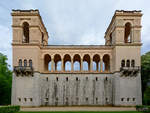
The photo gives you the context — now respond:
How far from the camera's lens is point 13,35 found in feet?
108

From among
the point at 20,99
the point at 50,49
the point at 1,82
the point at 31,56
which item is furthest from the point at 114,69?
the point at 1,82

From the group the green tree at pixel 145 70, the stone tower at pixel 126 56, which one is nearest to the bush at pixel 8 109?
the stone tower at pixel 126 56

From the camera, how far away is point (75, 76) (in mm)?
33656

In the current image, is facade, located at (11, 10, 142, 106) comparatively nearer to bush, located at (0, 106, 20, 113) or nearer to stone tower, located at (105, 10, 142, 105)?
stone tower, located at (105, 10, 142, 105)

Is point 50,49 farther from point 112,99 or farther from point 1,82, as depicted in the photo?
point 112,99

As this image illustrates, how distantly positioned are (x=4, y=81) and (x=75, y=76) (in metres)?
21.1

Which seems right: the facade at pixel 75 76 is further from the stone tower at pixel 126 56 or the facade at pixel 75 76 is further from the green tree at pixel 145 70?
the green tree at pixel 145 70

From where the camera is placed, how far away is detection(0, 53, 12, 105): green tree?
127 ft

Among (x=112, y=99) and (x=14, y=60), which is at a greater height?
(x=14, y=60)

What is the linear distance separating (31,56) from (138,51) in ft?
85.6

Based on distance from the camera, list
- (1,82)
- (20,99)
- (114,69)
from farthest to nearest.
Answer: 1. (1,82)
2. (114,69)
3. (20,99)

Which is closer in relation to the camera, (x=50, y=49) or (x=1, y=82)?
(x=50, y=49)

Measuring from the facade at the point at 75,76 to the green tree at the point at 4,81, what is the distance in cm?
938

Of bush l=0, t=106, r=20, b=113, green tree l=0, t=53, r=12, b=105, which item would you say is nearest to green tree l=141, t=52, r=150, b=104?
bush l=0, t=106, r=20, b=113
